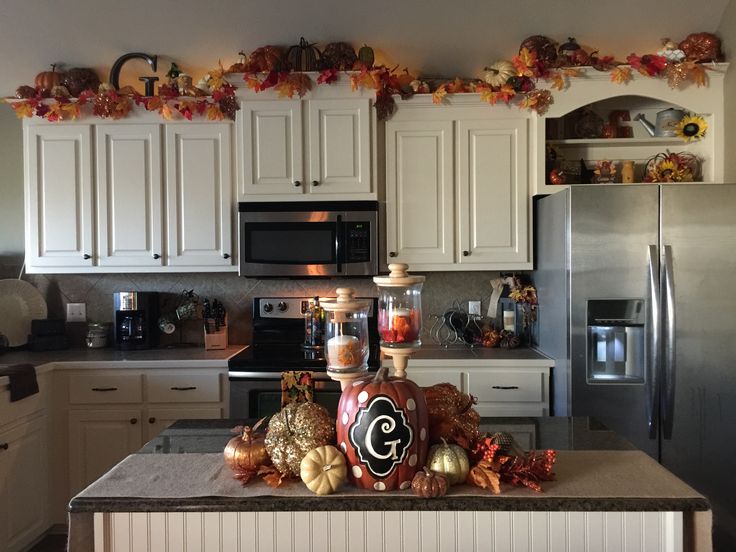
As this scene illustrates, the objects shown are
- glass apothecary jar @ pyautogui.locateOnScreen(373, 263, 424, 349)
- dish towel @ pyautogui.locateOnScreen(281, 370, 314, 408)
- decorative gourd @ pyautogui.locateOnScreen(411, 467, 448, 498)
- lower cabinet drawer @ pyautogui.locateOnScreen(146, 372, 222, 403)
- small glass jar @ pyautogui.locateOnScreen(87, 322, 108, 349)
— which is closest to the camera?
decorative gourd @ pyautogui.locateOnScreen(411, 467, 448, 498)

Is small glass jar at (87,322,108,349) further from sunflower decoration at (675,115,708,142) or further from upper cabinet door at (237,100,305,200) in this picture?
sunflower decoration at (675,115,708,142)

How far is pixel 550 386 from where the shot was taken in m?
2.89

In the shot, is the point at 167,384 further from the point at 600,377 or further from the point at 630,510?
the point at 630,510

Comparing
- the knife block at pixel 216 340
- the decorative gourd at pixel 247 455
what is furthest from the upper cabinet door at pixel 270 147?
the decorative gourd at pixel 247 455

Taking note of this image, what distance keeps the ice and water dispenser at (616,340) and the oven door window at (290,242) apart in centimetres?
139

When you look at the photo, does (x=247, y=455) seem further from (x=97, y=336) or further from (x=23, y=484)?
(x=97, y=336)

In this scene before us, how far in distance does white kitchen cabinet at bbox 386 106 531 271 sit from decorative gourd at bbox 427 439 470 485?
1.97 metres

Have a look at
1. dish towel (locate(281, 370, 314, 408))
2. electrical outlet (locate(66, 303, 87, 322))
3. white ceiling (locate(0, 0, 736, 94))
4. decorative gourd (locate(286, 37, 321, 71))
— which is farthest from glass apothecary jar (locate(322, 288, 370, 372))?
electrical outlet (locate(66, 303, 87, 322))

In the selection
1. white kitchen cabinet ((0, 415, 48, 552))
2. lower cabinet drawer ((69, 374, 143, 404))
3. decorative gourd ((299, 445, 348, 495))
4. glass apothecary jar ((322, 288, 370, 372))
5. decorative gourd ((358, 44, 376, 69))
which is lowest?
white kitchen cabinet ((0, 415, 48, 552))

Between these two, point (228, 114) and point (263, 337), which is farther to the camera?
point (263, 337)

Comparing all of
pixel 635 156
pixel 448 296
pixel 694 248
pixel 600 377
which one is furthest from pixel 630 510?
pixel 635 156

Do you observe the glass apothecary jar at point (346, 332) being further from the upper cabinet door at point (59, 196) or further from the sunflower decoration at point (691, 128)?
the sunflower decoration at point (691, 128)

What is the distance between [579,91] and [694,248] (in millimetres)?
1054

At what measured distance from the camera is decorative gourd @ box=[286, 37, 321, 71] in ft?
10.7
